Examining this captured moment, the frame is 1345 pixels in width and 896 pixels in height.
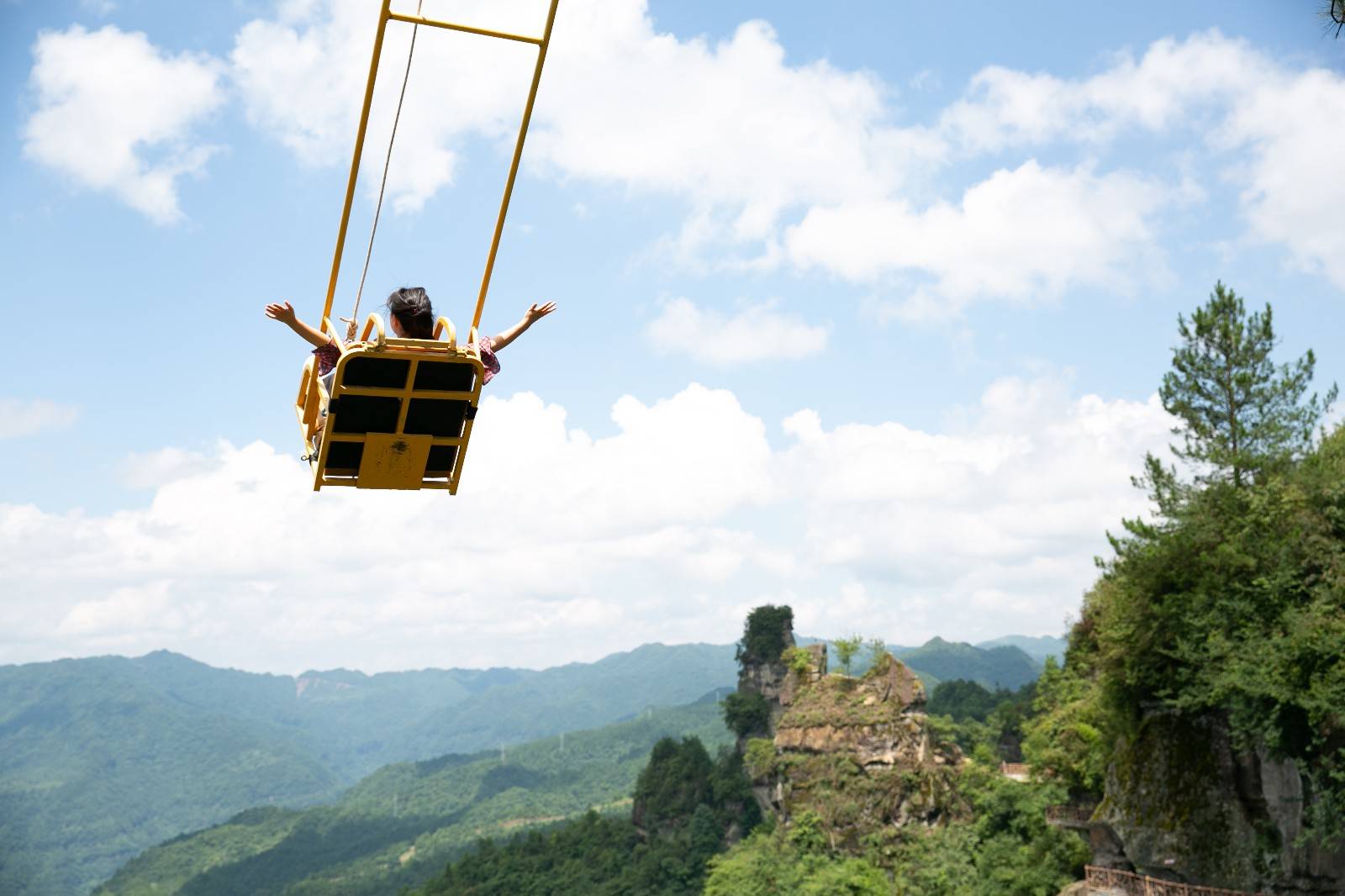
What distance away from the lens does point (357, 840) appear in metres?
158

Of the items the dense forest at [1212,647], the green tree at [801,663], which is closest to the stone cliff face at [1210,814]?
the dense forest at [1212,647]

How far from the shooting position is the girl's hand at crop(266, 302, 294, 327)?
262 inches

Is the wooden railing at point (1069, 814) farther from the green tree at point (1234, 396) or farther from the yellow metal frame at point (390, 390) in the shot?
the yellow metal frame at point (390, 390)

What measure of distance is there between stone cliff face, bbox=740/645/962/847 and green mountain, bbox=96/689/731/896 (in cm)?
7629

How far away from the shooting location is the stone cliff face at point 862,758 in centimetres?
4497

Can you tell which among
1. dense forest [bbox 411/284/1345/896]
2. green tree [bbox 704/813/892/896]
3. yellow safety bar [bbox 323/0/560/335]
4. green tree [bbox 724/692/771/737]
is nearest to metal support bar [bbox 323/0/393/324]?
yellow safety bar [bbox 323/0/560/335]

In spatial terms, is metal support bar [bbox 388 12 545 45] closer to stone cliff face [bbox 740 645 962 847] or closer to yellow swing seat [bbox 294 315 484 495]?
yellow swing seat [bbox 294 315 484 495]

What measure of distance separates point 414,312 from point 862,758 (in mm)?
43391

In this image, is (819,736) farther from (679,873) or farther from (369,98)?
(369,98)

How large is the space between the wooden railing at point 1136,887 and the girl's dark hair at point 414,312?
16.4 m

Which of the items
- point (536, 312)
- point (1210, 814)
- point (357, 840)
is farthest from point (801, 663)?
point (357, 840)

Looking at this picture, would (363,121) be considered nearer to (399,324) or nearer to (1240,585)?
(399,324)

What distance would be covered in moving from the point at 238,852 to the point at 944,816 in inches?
5703

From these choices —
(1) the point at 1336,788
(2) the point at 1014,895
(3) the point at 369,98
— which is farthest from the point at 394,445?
(2) the point at 1014,895
